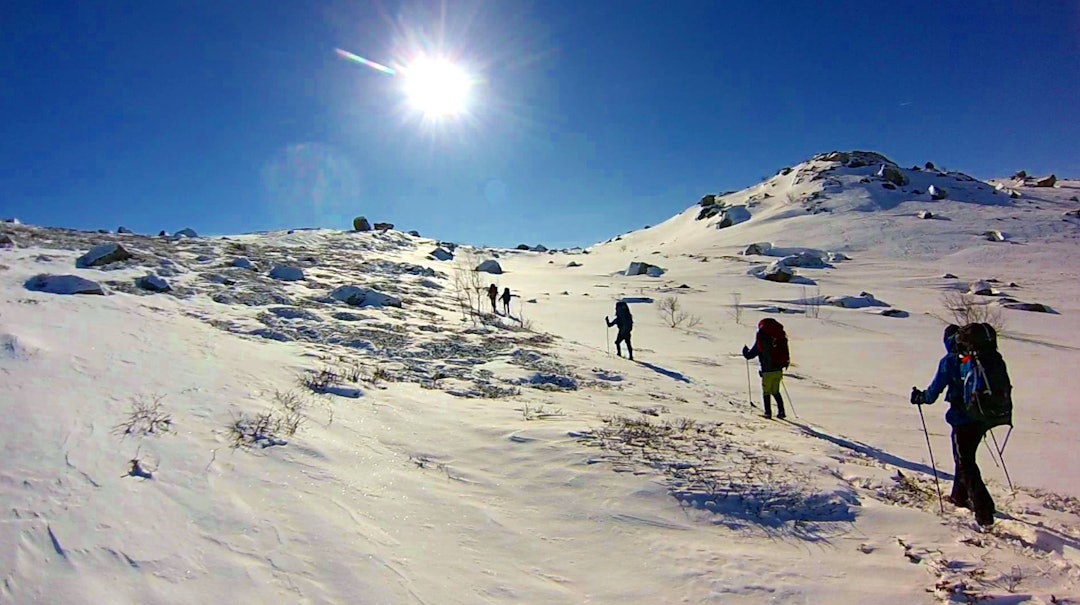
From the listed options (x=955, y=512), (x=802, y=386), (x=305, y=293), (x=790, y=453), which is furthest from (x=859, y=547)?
(x=305, y=293)

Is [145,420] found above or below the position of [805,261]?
Result: below

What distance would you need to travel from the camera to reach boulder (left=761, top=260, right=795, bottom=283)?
32656 mm

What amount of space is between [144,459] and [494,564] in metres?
2.69

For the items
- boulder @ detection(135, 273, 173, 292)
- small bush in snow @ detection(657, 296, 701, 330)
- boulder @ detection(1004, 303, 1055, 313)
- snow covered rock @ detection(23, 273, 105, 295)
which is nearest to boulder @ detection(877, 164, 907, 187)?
boulder @ detection(1004, 303, 1055, 313)

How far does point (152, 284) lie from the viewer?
11672mm

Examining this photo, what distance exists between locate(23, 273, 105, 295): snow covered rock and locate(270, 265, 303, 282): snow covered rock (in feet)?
24.3

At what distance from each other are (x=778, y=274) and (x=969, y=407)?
3114 cm

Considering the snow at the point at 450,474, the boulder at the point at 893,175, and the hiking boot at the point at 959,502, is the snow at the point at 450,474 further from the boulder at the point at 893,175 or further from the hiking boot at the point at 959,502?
the boulder at the point at 893,175

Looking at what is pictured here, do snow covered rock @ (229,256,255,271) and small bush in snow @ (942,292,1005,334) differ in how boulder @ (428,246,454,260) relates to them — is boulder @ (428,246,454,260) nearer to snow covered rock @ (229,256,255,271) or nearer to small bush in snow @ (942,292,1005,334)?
snow covered rock @ (229,256,255,271)

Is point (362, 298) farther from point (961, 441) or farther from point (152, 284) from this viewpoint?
point (961, 441)

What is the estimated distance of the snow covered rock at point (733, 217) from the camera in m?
63.5

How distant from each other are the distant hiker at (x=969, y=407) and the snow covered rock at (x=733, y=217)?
2463 inches

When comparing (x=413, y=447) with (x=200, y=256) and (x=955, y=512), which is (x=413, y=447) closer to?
(x=955, y=512)

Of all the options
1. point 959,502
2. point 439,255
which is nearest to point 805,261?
point 439,255
